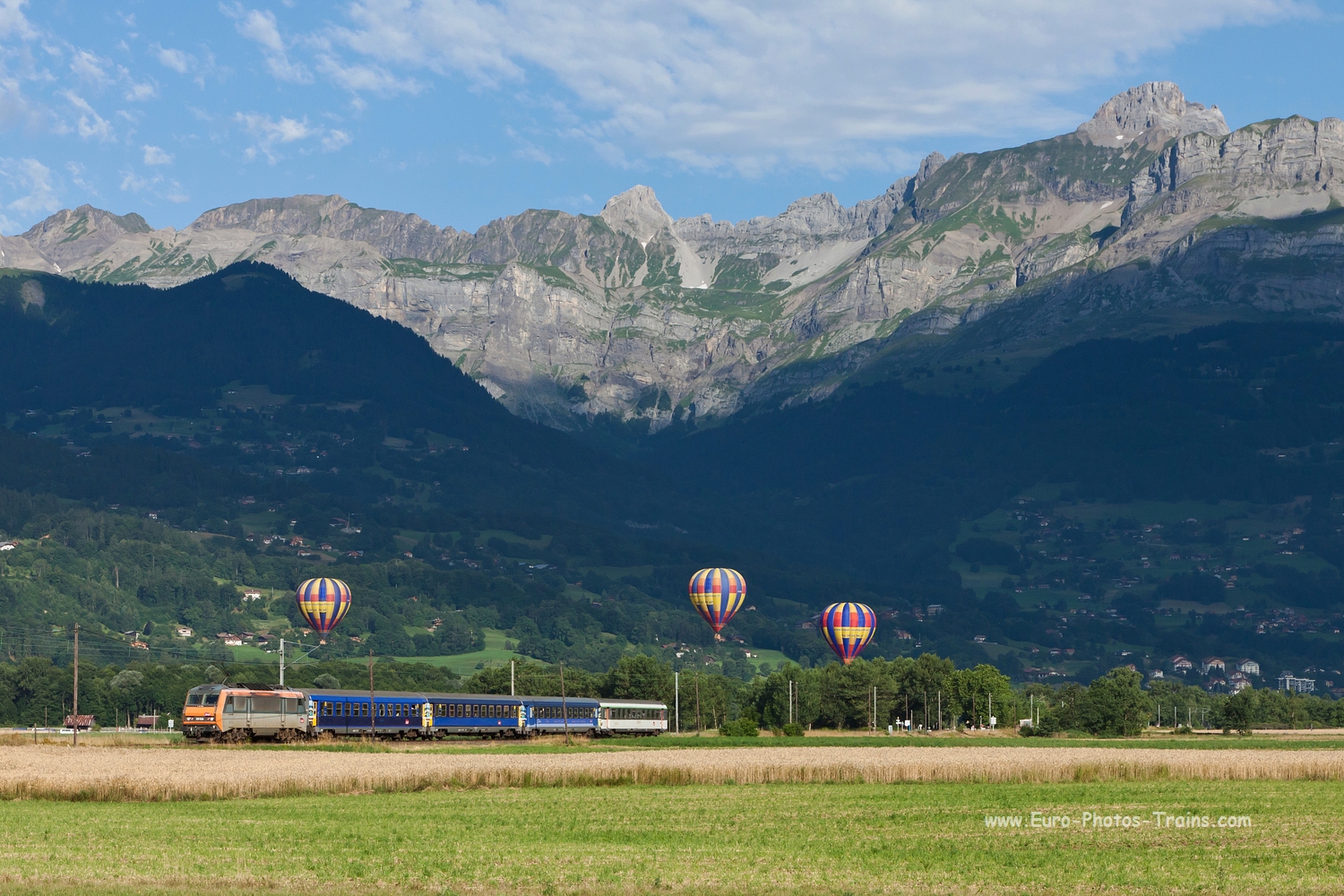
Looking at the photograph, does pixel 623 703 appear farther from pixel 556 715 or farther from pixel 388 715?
pixel 388 715

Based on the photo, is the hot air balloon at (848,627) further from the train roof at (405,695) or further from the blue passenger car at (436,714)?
the train roof at (405,695)

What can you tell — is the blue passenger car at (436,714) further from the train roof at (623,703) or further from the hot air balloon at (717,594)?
the hot air balloon at (717,594)

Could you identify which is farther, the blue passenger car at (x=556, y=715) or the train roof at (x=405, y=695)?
the blue passenger car at (x=556, y=715)

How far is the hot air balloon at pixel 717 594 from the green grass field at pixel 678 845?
353 ft

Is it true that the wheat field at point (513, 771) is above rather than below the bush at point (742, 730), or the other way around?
above

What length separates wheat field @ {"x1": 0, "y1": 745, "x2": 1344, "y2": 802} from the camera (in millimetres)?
70125

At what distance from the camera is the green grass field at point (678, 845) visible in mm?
44281

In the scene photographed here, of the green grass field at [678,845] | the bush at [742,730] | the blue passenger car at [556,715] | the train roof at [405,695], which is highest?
the green grass field at [678,845]

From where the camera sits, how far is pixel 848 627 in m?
188

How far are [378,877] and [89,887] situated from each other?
314 inches

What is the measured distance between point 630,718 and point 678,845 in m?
90.9

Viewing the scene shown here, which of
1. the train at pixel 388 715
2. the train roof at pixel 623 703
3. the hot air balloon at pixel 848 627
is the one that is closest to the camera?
the train at pixel 388 715

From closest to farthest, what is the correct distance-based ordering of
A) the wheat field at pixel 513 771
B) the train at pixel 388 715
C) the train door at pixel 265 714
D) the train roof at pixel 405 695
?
the wheat field at pixel 513 771, the train at pixel 388 715, the train door at pixel 265 714, the train roof at pixel 405 695

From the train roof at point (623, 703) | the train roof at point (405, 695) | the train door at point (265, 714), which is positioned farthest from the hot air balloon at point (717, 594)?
the train door at point (265, 714)
